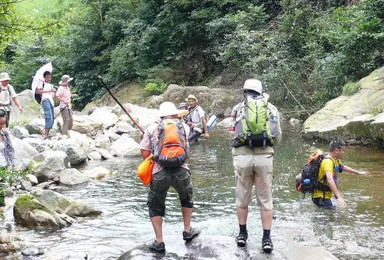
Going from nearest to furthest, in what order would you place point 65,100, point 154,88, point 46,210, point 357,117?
1. point 46,210
2. point 357,117
3. point 65,100
4. point 154,88

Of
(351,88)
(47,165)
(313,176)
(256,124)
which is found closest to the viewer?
(256,124)

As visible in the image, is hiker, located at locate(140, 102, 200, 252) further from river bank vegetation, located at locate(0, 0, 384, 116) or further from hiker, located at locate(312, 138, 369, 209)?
river bank vegetation, located at locate(0, 0, 384, 116)

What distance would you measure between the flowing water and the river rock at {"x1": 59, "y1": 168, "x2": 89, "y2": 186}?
8.6 inches

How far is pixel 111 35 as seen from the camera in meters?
27.6

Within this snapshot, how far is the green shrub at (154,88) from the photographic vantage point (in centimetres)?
2350

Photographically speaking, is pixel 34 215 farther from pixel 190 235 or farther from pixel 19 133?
pixel 19 133

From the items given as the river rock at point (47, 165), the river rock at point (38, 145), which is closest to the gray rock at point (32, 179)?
the river rock at point (47, 165)

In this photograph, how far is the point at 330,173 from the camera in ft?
21.7

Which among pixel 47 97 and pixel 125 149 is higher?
pixel 47 97

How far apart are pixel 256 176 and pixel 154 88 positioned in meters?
18.8

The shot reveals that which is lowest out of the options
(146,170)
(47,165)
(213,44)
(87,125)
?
(47,165)

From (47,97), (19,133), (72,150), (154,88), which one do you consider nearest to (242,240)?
(72,150)

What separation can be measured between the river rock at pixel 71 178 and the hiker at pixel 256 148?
16.4 ft

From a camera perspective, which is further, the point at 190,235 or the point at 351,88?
the point at 351,88
